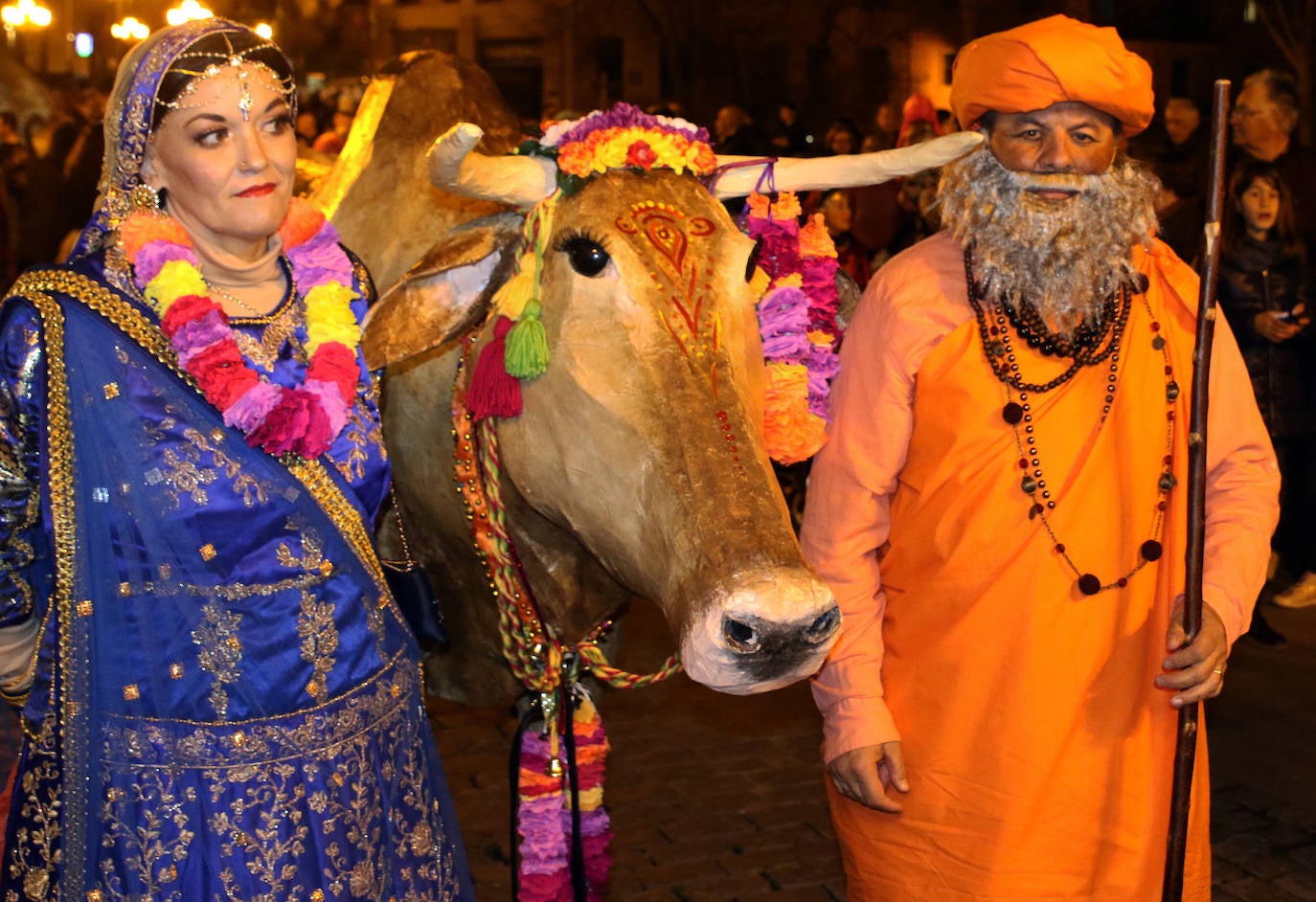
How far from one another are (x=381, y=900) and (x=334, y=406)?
0.98 meters

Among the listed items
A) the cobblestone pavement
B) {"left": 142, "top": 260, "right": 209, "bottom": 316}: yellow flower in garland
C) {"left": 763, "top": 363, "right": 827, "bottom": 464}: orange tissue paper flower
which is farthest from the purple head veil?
the cobblestone pavement

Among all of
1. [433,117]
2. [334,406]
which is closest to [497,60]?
[433,117]

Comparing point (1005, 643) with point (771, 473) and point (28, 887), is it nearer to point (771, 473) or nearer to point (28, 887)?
point (771, 473)

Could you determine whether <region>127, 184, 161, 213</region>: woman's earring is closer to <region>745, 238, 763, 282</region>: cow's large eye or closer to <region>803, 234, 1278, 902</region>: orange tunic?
<region>745, 238, 763, 282</region>: cow's large eye

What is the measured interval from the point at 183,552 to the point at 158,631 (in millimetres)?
150

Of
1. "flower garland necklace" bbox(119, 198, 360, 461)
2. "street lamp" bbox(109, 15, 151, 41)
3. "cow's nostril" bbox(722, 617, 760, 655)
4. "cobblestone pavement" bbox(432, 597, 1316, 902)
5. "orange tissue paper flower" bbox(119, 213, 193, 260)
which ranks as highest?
"street lamp" bbox(109, 15, 151, 41)

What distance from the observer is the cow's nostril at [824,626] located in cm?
254

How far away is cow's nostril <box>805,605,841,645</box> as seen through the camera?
254 cm

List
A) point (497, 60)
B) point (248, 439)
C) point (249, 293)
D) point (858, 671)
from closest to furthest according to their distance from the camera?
1. point (248, 439)
2. point (249, 293)
3. point (858, 671)
4. point (497, 60)

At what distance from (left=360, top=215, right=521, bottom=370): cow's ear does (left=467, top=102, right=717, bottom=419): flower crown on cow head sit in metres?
0.10

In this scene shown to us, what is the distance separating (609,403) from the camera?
292 centimetres

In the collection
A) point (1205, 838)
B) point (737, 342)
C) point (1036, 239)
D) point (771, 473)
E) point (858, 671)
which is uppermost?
point (1036, 239)

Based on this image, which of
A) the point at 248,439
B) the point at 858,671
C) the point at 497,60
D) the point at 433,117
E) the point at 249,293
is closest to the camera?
the point at 248,439

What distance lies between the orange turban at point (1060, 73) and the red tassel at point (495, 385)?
1197mm
